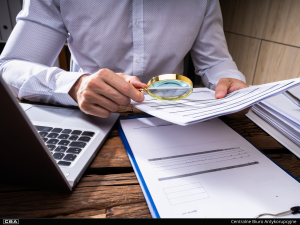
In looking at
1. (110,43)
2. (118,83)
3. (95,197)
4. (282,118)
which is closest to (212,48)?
(110,43)

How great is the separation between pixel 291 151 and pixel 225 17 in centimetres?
241

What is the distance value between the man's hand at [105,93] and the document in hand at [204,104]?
5 centimetres

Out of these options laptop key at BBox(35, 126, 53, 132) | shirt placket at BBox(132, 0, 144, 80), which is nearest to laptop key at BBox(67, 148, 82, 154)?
laptop key at BBox(35, 126, 53, 132)

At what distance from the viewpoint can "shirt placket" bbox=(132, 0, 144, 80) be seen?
940 mm

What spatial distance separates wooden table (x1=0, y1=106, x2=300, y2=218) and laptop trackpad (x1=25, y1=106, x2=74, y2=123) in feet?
0.67

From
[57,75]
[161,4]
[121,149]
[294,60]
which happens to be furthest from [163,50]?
[294,60]

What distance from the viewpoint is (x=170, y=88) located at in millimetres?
633

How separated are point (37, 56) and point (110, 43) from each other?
1.06 ft

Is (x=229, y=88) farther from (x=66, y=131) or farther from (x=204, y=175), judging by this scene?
(x=66, y=131)

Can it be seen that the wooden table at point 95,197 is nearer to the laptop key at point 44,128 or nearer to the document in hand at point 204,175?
the document in hand at point 204,175

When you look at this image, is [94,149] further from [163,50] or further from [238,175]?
[163,50]

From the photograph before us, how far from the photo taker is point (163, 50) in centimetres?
105

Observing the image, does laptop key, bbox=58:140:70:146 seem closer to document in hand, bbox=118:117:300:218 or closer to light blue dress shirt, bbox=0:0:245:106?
document in hand, bbox=118:117:300:218

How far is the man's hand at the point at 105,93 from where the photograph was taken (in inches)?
21.4
